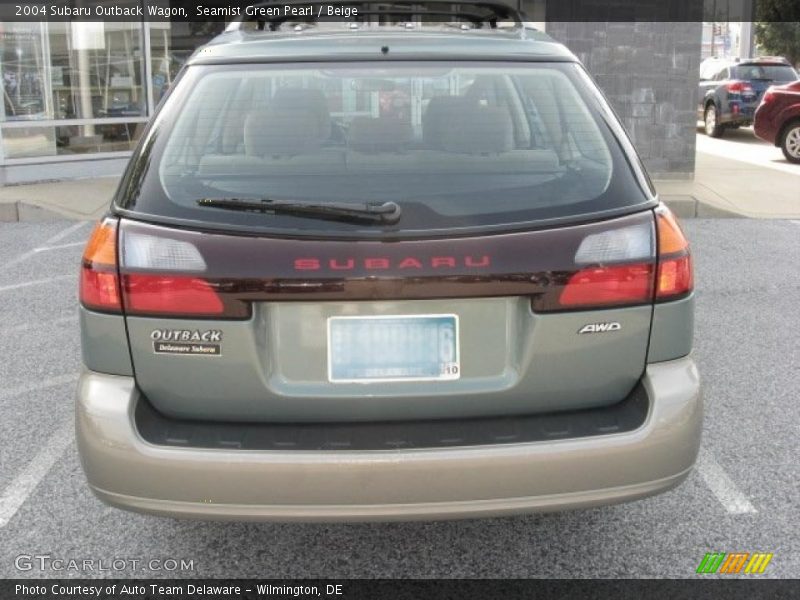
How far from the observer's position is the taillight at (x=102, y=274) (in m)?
2.52

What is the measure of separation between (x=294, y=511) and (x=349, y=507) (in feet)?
0.48

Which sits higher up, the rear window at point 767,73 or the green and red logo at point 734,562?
the rear window at point 767,73

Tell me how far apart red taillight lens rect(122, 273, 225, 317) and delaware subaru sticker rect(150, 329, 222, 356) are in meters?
0.05

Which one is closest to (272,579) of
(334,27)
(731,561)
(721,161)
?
(731,561)

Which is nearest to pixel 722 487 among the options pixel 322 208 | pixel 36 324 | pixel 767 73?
pixel 322 208

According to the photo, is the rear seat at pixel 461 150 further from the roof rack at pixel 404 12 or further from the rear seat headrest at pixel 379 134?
the roof rack at pixel 404 12

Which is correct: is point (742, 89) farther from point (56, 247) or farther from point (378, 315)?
point (378, 315)

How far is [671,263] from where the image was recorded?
2.58 meters

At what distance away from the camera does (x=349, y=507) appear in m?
2.42

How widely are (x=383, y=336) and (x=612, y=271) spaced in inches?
25.4

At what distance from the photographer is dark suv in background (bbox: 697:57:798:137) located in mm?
18453

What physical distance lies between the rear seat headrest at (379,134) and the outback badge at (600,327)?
73 centimetres

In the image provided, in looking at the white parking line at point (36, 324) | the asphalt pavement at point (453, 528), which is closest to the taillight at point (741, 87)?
the asphalt pavement at point (453, 528)

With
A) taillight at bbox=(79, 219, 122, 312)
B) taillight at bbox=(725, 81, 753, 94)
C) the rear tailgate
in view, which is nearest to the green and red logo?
the rear tailgate
